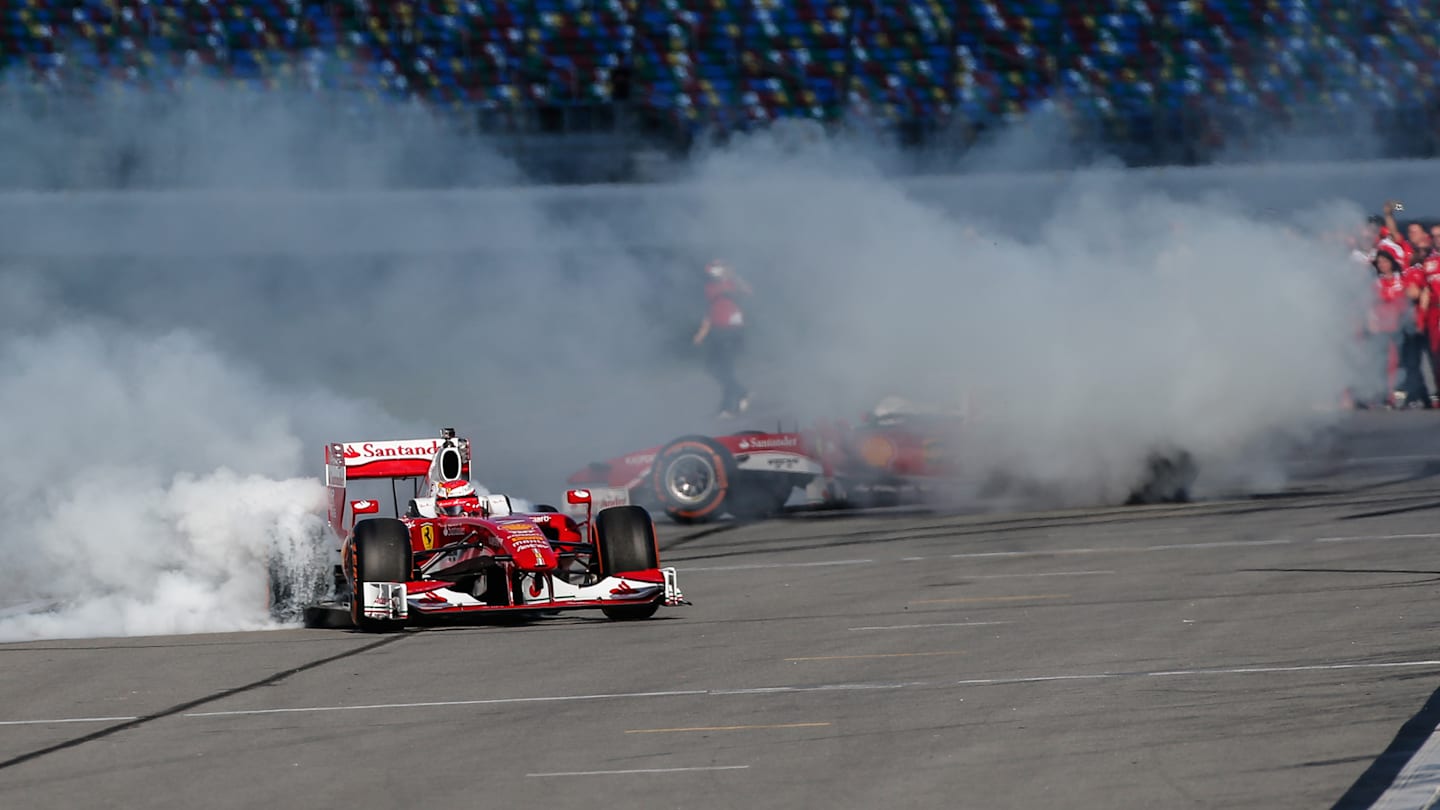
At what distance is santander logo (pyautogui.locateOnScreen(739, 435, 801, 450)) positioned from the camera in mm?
17219

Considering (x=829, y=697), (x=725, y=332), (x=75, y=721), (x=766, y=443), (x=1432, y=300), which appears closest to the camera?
(x=829, y=697)

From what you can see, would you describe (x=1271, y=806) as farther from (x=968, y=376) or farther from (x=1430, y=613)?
(x=968, y=376)

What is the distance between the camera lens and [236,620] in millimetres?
11797

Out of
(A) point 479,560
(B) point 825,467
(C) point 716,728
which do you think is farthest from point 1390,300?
(C) point 716,728

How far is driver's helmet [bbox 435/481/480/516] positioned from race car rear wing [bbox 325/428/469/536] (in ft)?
0.36

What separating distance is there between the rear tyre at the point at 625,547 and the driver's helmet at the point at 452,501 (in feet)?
3.23

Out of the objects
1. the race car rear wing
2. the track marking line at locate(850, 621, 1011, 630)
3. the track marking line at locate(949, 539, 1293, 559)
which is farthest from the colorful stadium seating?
the track marking line at locate(850, 621, 1011, 630)

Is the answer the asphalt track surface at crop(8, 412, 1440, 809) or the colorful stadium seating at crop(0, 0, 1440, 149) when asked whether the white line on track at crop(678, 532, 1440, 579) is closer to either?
the asphalt track surface at crop(8, 412, 1440, 809)

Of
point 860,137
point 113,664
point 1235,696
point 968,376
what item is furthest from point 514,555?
point 860,137

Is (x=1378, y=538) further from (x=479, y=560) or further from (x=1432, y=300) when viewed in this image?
(x=1432, y=300)

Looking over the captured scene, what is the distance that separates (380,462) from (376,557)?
1.45 metres

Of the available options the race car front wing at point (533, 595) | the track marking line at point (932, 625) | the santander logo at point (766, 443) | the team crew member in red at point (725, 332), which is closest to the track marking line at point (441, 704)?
the track marking line at point (932, 625)

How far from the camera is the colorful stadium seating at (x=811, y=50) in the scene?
29672 millimetres

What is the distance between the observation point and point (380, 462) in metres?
12.1
